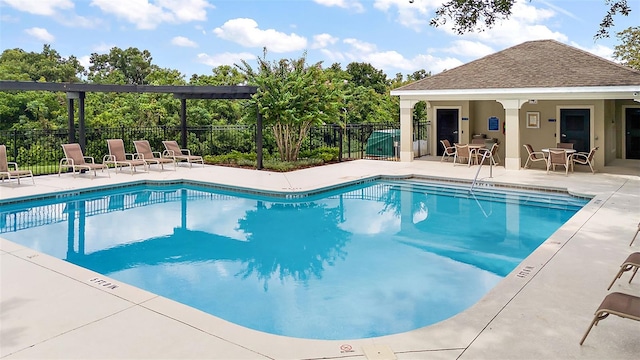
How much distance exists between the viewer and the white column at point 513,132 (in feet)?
52.6

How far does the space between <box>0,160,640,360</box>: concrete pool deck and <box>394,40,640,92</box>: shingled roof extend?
9.26 metres

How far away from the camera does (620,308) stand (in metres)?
3.99

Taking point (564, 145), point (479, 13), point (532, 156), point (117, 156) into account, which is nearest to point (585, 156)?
point (564, 145)

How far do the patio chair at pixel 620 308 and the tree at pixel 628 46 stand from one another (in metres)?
29.3

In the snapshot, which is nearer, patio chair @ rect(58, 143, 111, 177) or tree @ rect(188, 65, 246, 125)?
patio chair @ rect(58, 143, 111, 177)

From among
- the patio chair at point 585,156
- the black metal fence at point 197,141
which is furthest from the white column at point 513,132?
the black metal fence at point 197,141

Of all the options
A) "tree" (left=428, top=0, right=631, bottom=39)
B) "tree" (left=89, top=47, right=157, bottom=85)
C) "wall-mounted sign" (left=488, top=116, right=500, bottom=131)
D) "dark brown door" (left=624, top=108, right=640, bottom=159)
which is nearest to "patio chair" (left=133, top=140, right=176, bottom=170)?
"tree" (left=428, top=0, right=631, bottom=39)

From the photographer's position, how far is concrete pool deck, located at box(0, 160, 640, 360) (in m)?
4.17

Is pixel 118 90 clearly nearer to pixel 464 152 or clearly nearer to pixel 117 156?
pixel 117 156

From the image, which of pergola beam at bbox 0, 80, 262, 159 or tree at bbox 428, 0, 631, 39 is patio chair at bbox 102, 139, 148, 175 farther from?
tree at bbox 428, 0, 631, 39

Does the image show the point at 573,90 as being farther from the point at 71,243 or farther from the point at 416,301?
the point at 71,243

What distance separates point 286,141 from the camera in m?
18.2

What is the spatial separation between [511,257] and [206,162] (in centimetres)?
1352

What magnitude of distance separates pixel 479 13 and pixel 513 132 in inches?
250
